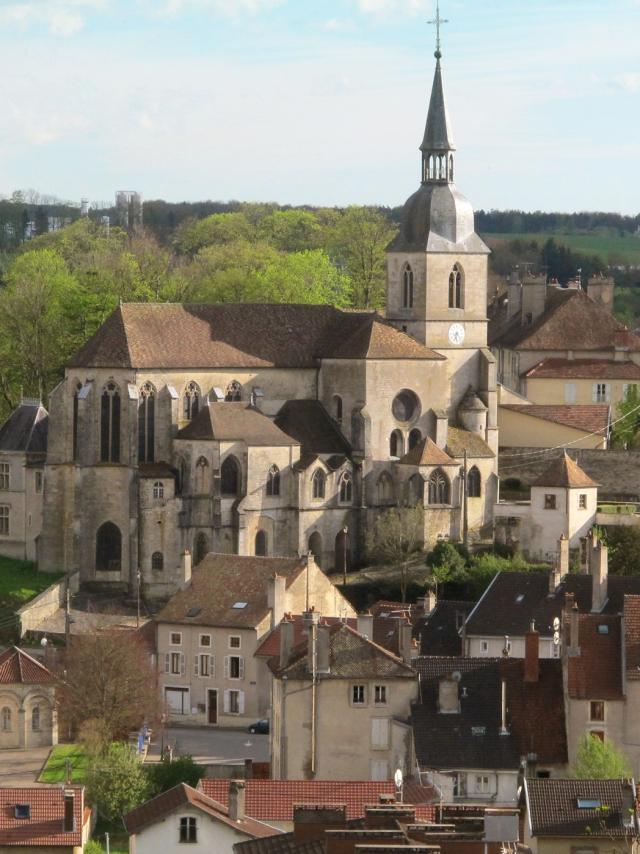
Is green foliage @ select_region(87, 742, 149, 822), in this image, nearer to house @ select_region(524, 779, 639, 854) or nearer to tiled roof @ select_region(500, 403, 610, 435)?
house @ select_region(524, 779, 639, 854)

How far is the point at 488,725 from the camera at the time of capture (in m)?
69.3

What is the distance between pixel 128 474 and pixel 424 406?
36.7ft

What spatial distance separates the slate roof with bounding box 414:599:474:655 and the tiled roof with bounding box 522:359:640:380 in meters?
31.0

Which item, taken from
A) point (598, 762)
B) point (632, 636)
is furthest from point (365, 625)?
point (598, 762)

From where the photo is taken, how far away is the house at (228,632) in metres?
87.1

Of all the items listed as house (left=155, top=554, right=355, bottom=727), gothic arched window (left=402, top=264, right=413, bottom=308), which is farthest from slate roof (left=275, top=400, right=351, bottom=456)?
house (left=155, top=554, right=355, bottom=727)

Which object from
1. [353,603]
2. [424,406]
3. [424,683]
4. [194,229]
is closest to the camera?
[424,683]

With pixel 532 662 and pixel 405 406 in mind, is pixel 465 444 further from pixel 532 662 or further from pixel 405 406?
pixel 532 662

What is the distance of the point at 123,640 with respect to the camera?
86688 mm

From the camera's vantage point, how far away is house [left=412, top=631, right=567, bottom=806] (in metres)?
67.6

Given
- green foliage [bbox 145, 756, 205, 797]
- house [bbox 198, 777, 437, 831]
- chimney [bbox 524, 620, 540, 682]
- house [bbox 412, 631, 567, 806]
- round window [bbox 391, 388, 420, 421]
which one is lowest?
house [bbox 198, 777, 437, 831]

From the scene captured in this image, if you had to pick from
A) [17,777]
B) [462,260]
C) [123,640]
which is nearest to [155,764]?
[17,777]

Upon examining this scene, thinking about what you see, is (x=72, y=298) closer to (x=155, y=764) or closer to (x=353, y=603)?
(x=353, y=603)

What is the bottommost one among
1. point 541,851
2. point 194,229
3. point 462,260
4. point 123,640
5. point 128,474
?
point 541,851
